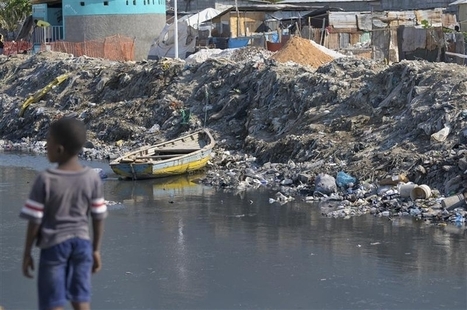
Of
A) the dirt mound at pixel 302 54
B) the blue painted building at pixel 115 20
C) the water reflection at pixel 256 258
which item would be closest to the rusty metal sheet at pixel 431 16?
the dirt mound at pixel 302 54

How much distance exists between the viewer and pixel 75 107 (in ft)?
101

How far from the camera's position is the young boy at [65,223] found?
6211mm

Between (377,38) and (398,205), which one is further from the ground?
(377,38)

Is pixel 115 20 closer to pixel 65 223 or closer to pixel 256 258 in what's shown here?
pixel 256 258

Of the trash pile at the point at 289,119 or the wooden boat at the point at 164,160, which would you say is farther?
the wooden boat at the point at 164,160

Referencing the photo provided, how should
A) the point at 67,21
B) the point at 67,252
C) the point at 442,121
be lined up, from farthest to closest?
1. the point at 67,21
2. the point at 442,121
3. the point at 67,252

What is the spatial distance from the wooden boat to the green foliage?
3723 centimetres

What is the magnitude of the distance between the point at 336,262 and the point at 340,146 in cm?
782

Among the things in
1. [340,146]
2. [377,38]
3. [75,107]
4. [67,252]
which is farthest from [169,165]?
[67,252]

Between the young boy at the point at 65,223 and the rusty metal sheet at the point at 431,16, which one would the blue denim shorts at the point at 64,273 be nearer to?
the young boy at the point at 65,223

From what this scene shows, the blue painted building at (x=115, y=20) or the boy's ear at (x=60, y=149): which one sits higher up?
the blue painted building at (x=115, y=20)

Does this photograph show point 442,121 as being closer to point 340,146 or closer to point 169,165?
point 340,146

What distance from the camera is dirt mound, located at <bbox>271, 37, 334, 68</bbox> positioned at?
97.2ft

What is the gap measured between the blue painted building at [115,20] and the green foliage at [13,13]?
14485 millimetres
